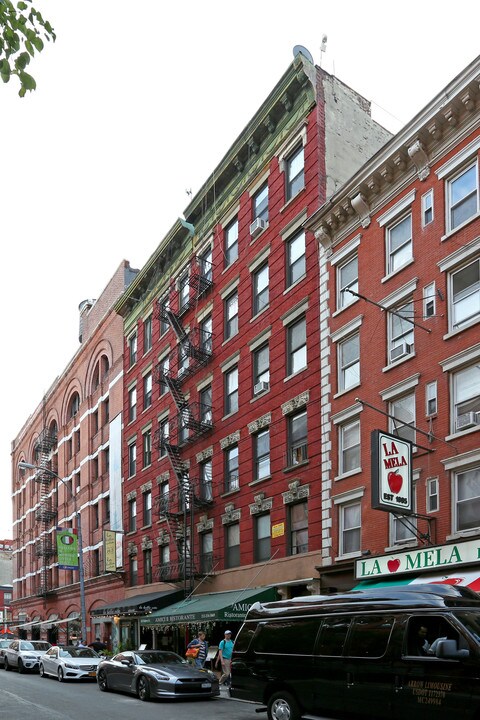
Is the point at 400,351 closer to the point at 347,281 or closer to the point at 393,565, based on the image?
the point at 347,281

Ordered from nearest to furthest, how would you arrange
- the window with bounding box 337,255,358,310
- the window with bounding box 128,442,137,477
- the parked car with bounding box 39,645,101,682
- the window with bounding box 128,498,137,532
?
the window with bounding box 337,255,358,310
the parked car with bounding box 39,645,101,682
the window with bounding box 128,498,137,532
the window with bounding box 128,442,137,477

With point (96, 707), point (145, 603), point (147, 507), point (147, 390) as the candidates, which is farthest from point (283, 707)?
point (147, 390)

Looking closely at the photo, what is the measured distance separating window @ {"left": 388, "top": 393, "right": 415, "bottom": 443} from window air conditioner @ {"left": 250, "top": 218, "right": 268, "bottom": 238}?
10.6 m

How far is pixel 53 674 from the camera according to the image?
96.4ft

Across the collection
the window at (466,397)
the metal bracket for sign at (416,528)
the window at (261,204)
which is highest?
the window at (261,204)

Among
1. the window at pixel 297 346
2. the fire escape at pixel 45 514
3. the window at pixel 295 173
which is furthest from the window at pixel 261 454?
the fire escape at pixel 45 514

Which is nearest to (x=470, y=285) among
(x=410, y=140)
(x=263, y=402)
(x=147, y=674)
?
(x=410, y=140)

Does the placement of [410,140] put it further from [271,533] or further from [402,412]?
[271,533]

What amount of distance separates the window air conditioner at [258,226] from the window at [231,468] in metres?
8.16

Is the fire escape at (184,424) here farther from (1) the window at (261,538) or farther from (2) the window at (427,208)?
(2) the window at (427,208)

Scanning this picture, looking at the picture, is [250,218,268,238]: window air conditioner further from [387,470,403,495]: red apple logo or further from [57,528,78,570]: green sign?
[57,528,78,570]: green sign

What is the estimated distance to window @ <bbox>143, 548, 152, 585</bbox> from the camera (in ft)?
130

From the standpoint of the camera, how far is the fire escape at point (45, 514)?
201ft

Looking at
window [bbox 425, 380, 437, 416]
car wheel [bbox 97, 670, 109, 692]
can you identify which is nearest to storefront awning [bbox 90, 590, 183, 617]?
car wheel [bbox 97, 670, 109, 692]
